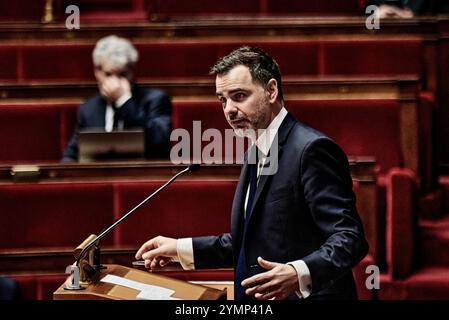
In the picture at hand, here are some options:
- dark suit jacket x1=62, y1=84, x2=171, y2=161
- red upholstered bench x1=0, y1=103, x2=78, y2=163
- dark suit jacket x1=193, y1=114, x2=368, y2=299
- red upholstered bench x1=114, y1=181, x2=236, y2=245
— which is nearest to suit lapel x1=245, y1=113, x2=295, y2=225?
dark suit jacket x1=193, y1=114, x2=368, y2=299

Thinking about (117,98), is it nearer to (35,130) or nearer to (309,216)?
(35,130)

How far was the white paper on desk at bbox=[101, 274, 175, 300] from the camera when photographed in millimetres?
434

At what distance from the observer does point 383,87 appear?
2.71 ft

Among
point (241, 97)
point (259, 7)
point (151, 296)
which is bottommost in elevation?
point (151, 296)

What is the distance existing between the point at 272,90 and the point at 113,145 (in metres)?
0.30

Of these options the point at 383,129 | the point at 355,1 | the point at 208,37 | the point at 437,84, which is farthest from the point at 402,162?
the point at 355,1

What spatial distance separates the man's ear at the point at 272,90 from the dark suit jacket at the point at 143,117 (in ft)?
1.15

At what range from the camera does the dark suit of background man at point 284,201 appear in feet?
1.41

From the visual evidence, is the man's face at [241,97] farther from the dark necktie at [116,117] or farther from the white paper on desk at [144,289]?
the dark necktie at [116,117]

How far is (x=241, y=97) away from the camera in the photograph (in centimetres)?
47

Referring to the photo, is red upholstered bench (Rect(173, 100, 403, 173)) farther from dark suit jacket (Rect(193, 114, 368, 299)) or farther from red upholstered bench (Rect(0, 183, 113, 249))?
dark suit jacket (Rect(193, 114, 368, 299))

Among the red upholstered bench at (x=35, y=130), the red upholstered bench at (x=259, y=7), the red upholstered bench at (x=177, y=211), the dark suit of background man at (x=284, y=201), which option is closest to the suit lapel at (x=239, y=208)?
the dark suit of background man at (x=284, y=201)

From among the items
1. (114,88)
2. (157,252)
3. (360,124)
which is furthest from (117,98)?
(157,252)

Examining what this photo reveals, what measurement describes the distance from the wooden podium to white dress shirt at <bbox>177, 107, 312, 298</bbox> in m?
0.04
